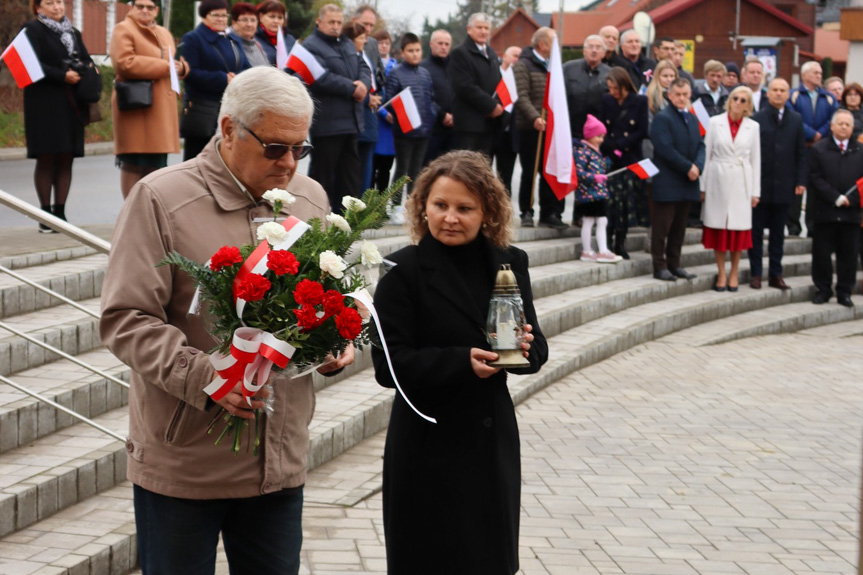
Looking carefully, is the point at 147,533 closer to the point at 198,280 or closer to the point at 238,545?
the point at 238,545

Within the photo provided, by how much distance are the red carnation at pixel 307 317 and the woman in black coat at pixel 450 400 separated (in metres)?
0.97

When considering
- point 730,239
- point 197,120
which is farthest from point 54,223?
point 730,239

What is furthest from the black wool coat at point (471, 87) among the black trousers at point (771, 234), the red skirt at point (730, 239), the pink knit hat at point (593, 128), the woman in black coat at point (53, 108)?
the woman in black coat at point (53, 108)

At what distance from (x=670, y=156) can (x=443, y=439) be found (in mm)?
9267

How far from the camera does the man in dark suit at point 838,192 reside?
13.4m

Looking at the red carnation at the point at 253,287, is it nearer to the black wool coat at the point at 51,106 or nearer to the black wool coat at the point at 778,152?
the black wool coat at the point at 51,106

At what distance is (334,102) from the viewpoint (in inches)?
409

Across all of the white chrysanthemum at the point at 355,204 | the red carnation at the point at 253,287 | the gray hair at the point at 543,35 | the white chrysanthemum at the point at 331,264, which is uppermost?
the gray hair at the point at 543,35

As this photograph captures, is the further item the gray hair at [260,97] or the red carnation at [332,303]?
the gray hair at [260,97]

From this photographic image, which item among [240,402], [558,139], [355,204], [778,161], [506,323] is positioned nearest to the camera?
[240,402]

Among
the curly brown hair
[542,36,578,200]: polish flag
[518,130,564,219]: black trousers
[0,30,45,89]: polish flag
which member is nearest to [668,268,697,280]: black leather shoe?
[518,130,564,219]: black trousers

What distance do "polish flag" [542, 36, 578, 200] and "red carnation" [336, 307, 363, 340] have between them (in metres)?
9.50

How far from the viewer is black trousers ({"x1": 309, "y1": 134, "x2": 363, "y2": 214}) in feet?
34.2

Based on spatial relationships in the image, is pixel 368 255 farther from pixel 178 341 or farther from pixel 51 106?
pixel 51 106
